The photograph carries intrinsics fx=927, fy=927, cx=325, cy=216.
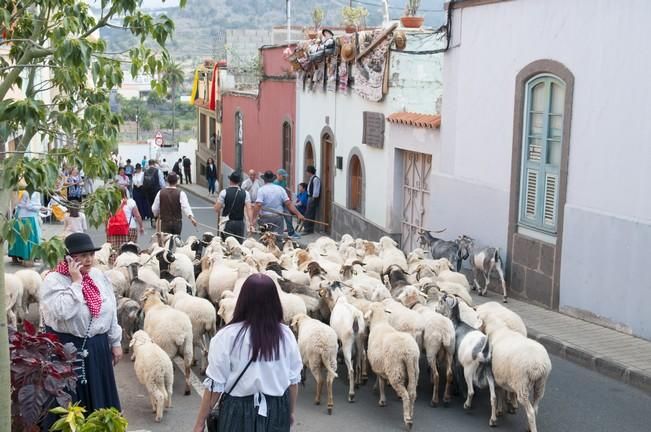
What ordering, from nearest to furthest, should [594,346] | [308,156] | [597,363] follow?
[597,363] → [594,346] → [308,156]

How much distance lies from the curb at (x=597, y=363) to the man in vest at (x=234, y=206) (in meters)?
5.56

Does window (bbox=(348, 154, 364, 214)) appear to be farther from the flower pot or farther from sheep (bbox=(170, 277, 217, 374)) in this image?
sheep (bbox=(170, 277, 217, 374))

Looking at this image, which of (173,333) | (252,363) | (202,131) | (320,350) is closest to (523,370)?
(320,350)

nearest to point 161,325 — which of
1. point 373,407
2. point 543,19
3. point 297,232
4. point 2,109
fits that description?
point 373,407

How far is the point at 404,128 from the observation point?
17.7 metres

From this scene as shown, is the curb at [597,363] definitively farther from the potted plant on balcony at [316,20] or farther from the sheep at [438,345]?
the potted plant on balcony at [316,20]

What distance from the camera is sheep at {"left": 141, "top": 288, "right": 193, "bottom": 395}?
8.62 meters

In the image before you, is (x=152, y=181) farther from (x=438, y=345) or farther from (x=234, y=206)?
(x=438, y=345)

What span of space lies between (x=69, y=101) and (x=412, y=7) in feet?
45.6

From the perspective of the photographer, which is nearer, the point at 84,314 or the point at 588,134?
the point at 84,314

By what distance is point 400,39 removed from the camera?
58.6 feet

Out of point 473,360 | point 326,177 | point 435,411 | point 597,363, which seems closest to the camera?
point 473,360

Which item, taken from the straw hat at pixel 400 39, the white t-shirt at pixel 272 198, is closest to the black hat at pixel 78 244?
the white t-shirt at pixel 272 198

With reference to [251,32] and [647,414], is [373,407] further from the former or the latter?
[251,32]
